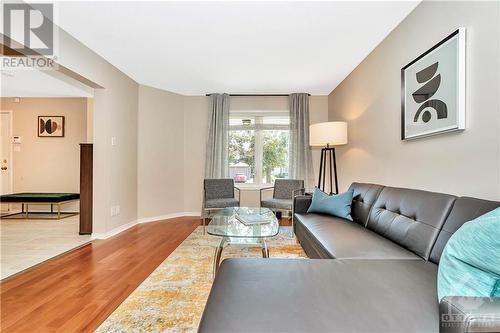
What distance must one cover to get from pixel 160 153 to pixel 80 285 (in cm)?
289

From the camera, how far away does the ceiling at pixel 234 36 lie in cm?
223

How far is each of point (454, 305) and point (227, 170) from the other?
4245 mm

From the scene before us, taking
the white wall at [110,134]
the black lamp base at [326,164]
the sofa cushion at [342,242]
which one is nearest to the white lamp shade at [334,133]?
the black lamp base at [326,164]

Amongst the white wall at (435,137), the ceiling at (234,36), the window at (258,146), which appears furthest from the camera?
the window at (258,146)

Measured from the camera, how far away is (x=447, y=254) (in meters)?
0.99

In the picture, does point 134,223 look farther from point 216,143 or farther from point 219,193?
point 216,143

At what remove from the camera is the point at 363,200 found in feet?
8.43

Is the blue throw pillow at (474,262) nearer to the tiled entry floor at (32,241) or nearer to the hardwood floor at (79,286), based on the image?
the hardwood floor at (79,286)

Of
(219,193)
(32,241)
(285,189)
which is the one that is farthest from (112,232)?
(285,189)

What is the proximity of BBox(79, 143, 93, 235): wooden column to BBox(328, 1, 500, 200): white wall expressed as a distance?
3.92m

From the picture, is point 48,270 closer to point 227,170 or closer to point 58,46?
point 58,46

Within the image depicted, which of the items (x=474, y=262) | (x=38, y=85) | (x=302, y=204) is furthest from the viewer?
(x=38, y=85)

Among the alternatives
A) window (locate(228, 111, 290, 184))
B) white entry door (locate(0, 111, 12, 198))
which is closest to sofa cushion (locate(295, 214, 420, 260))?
window (locate(228, 111, 290, 184))

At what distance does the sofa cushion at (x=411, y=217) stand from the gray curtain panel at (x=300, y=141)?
2.47 meters
